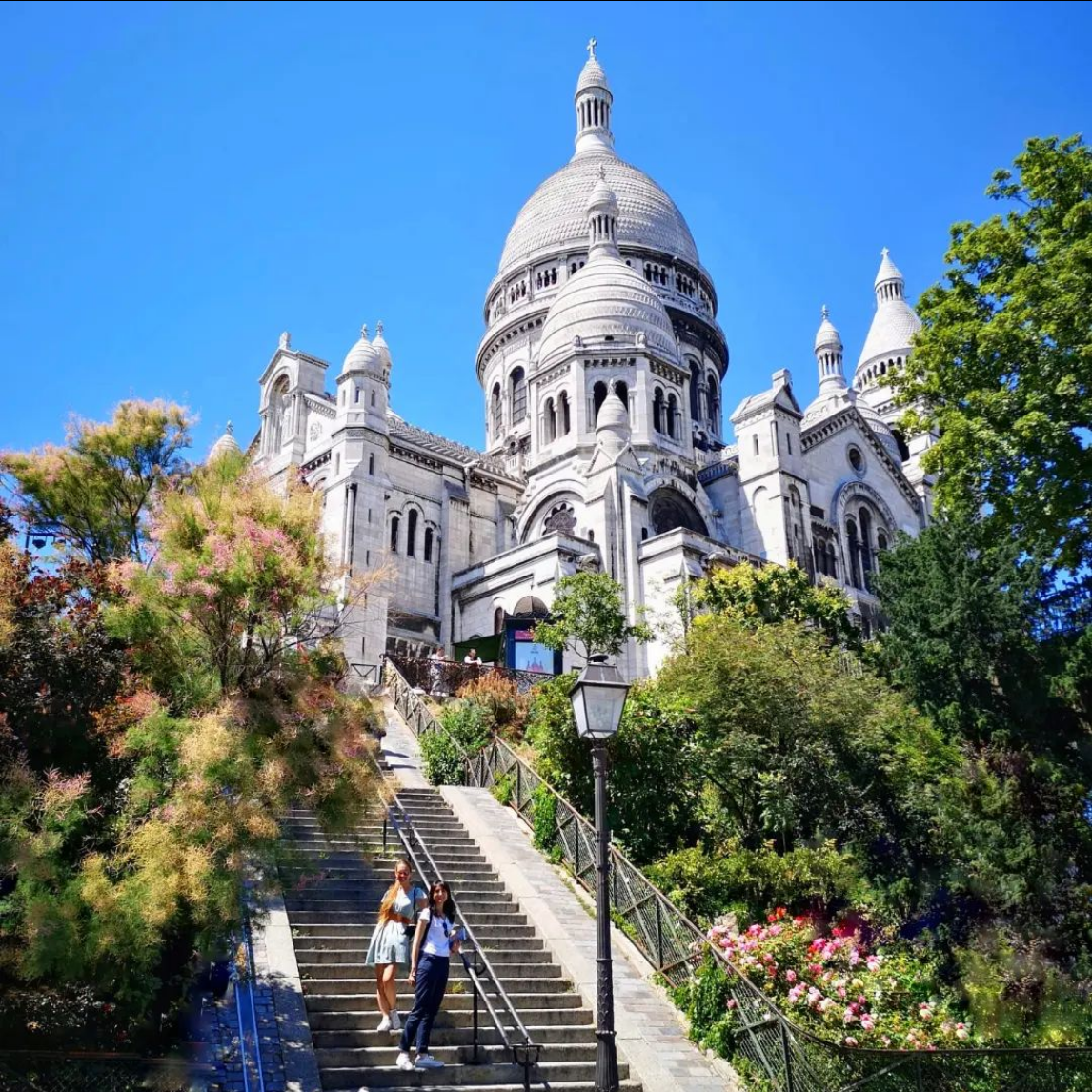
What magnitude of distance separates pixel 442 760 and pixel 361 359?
2049 cm

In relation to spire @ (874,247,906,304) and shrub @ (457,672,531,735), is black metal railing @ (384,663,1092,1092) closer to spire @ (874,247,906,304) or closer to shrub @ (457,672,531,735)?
shrub @ (457,672,531,735)

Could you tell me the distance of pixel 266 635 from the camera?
40.2 feet

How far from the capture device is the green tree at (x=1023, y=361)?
16.0m

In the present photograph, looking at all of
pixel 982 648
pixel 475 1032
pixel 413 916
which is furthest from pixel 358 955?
pixel 982 648

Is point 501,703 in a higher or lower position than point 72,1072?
higher

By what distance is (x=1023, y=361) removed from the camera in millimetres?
16828

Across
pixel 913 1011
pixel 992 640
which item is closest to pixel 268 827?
pixel 913 1011

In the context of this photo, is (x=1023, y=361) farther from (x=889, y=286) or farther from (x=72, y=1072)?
(x=889, y=286)

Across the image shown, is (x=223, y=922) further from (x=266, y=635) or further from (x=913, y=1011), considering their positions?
(x=913, y=1011)

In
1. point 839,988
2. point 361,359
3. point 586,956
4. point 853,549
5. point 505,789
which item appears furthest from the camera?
point 853,549

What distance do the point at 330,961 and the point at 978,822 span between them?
42.0ft

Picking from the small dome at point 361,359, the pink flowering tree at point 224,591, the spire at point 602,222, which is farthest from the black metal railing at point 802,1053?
the spire at point 602,222

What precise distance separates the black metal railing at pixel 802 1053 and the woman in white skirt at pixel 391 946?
3.45m

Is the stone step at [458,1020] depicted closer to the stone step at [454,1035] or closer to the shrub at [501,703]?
the stone step at [454,1035]
